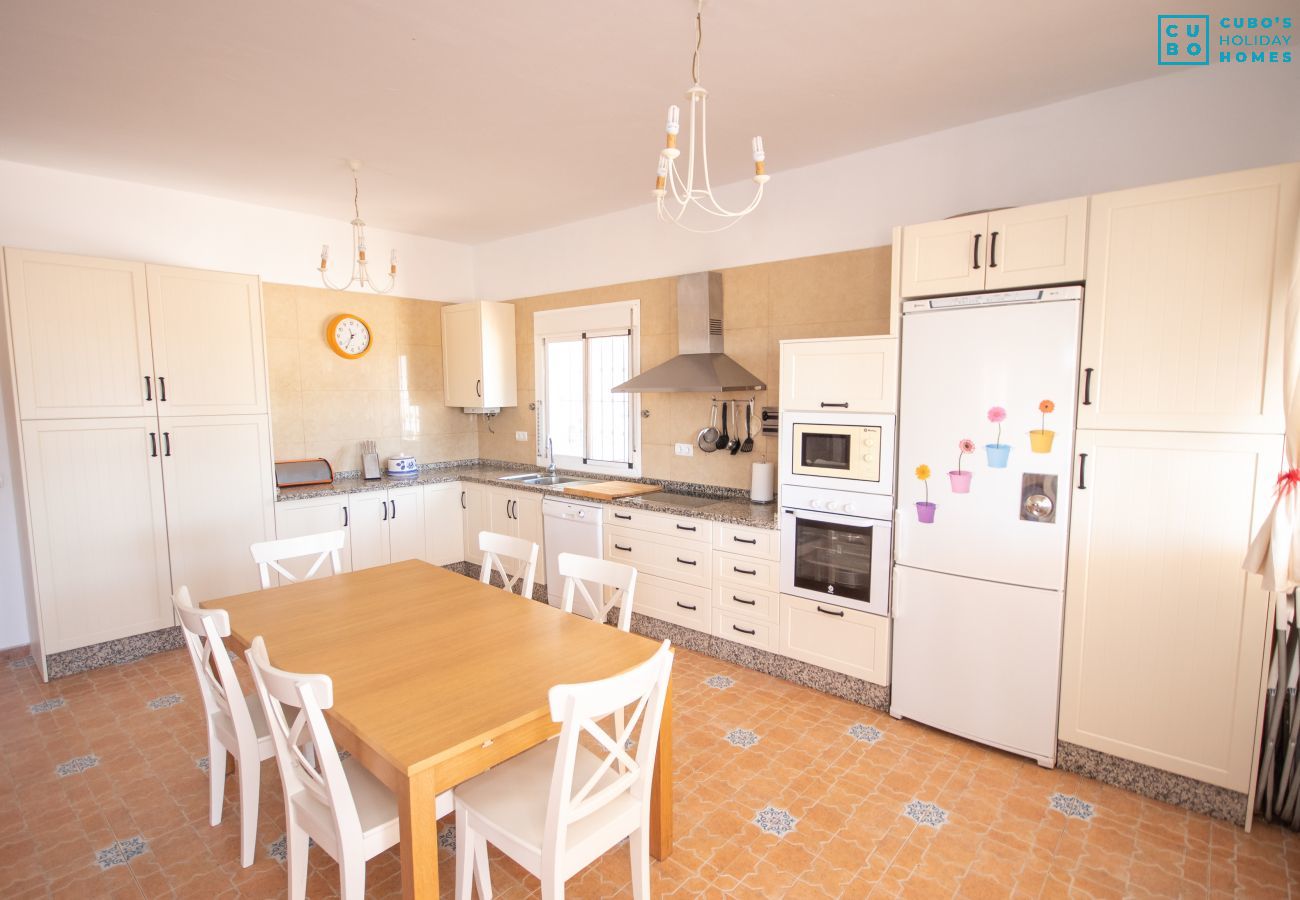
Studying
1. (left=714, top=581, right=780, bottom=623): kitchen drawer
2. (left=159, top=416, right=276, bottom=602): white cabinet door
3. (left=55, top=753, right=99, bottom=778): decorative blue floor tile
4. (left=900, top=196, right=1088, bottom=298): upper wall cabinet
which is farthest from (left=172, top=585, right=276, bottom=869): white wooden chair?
(left=900, top=196, right=1088, bottom=298): upper wall cabinet

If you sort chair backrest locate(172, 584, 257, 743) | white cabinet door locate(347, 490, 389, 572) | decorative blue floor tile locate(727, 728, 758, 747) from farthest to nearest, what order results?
1. white cabinet door locate(347, 490, 389, 572)
2. decorative blue floor tile locate(727, 728, 758, 747)
3. chair backrest locate(172, 584, 257, 743)

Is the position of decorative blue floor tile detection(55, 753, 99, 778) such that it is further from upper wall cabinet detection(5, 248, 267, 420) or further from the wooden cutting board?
the wooden cutting board

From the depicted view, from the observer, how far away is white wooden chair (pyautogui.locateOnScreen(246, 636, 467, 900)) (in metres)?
1.44

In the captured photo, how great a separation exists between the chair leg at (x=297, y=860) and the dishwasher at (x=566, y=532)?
7.31 feet

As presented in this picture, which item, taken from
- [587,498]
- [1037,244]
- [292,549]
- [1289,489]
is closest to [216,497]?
[292,549]

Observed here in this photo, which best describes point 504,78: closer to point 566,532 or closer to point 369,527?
point 566,532

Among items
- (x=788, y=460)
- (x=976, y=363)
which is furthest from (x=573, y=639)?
(x=976, y=363)

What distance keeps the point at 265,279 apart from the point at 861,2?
4119mm

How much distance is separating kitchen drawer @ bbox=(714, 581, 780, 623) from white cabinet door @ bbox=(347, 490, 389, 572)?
2.50 metres

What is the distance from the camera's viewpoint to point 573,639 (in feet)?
6.77

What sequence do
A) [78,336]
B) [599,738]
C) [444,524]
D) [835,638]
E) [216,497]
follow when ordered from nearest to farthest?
[599,738] → [835,638] → [78,336] → [216,497] → [444,524]

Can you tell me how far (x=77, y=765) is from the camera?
2.61 meters

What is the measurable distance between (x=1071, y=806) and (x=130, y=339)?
4.95 metres

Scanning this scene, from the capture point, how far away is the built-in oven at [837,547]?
289 cm
